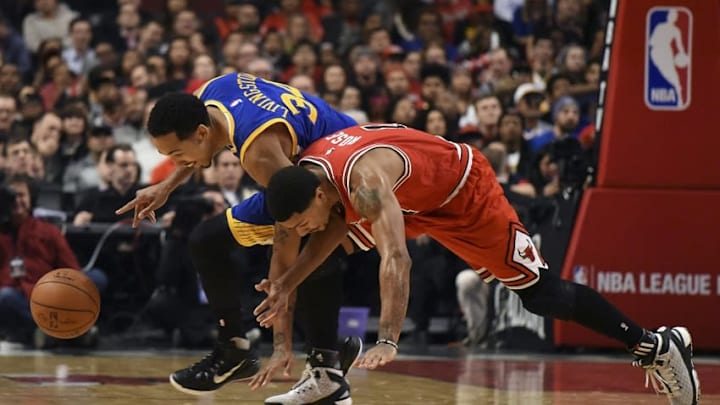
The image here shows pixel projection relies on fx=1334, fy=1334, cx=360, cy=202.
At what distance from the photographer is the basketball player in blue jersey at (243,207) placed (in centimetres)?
587

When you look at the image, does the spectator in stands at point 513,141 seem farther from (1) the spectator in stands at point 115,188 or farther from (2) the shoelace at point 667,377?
(2) the shoelace at point 667,377

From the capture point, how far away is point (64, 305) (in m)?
6.81

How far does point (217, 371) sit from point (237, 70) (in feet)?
23.5

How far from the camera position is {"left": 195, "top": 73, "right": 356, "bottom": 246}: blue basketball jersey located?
5945mm

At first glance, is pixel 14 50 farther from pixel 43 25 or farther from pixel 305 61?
pixel 305 61

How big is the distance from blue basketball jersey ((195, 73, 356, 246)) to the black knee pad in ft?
3.89

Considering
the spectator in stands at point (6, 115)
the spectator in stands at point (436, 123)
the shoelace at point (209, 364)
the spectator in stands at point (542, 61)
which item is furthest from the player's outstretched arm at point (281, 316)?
the spectator in stands at point (542, 61)

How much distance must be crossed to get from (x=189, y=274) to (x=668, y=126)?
3.71 metres

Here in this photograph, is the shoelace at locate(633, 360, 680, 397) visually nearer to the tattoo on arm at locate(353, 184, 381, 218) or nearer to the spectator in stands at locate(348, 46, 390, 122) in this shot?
the tattoo on arm at locate(353, 184, 381, 218)

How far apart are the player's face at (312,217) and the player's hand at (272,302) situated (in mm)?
261

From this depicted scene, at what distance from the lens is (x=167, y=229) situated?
10.2 m

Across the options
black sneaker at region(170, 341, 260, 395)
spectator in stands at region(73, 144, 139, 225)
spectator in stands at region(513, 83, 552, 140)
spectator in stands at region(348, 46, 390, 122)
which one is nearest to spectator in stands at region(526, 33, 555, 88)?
spectator in stands at region(513, 83, 552, 140)

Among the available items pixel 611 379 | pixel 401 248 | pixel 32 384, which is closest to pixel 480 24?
pixel 611 379

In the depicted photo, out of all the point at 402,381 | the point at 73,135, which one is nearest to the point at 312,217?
the point at 402,381
